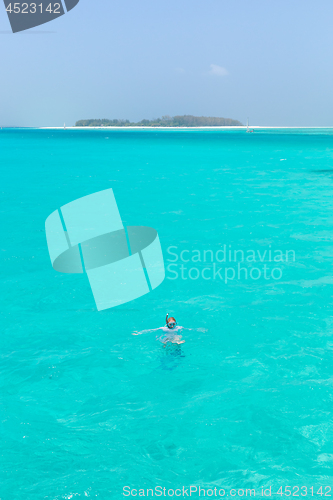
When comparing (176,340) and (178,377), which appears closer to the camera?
(178,377)

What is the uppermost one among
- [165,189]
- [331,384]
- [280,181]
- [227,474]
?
[227,474]

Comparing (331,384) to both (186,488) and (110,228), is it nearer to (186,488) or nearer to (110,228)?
(186,488)

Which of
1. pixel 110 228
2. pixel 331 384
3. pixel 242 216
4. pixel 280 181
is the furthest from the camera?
pixel 280 181

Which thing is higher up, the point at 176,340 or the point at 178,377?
the point at 176,340

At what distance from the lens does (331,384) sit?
1466 centimetres

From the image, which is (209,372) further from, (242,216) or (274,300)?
(242,216)

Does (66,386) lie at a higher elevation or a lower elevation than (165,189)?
higher

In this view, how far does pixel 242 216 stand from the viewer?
40312 mm

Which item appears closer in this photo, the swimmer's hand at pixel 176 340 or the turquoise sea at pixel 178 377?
the turquoise sea at pixel 178 377

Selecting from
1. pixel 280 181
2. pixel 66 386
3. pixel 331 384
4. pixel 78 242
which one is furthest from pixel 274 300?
pixel 280 181

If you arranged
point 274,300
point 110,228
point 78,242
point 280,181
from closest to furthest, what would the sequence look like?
point 274,300
point 78,242
point 110,228
point 280,181

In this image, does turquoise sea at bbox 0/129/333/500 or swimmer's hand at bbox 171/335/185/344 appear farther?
swimmer's hand at bbox 171/335/185/344

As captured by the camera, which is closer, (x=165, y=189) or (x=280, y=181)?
(x=165, y=189)

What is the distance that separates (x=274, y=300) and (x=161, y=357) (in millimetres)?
7381
